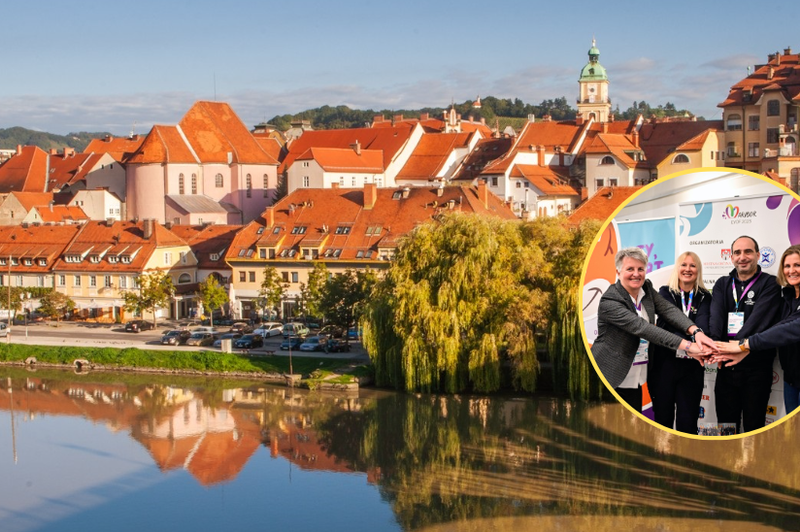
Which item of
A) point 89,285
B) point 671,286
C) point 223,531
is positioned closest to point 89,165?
point 89,285

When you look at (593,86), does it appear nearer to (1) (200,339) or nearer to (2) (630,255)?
(1) (200,339)

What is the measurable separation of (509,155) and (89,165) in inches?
955

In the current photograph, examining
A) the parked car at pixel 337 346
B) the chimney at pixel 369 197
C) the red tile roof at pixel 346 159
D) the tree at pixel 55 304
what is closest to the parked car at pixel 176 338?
the parked car at pixel 337 346

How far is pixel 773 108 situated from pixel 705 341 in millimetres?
44857

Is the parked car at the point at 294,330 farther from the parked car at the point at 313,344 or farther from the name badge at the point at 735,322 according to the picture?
the name badge at the point at 735,322

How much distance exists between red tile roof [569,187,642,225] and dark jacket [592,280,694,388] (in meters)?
28.9

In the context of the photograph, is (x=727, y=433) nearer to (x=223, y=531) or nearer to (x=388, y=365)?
(x=223, y=531)

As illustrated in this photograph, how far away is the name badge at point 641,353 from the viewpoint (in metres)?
8.21

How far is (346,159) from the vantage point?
57.4 metres

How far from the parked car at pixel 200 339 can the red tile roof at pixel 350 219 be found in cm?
503

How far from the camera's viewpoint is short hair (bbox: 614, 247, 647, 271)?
8125 mm

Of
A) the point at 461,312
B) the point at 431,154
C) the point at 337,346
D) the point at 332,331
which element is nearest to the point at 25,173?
the point at 431,154

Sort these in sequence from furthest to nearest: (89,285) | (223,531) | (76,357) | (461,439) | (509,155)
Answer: (509,155)
(89,285)
(76,357)
(461,439)
(223,531)

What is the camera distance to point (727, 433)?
8.15m
